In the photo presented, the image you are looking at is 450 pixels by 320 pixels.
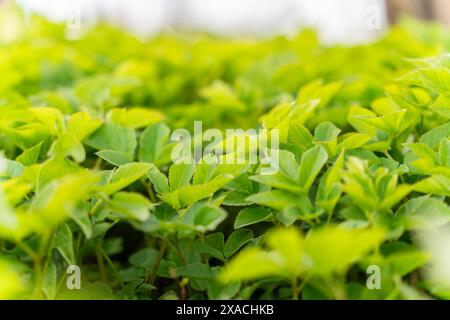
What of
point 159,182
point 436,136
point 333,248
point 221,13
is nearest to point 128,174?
point 159,182

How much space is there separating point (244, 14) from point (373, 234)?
5.01 metres

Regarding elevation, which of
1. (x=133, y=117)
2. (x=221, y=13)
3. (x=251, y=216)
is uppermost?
(x=221, y=13)

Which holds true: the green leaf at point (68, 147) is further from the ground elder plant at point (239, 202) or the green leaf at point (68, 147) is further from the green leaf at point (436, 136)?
the green leaf at point (436, 136)

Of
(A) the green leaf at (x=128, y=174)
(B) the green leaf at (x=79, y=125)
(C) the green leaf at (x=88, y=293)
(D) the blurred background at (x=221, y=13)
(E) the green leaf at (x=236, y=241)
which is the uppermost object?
(D) the blurred background at (x=221, y=13)

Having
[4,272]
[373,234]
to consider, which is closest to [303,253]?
[373,234]

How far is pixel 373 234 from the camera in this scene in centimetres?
50

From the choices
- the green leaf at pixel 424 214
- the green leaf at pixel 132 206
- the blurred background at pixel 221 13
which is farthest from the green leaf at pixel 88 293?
the blurred background at pixel 221 13

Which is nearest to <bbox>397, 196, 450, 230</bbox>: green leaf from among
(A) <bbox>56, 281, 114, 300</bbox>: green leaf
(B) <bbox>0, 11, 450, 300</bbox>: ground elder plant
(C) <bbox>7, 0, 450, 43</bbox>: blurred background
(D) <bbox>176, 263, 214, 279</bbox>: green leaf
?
(B) <bbox>0, 11, 450, 300</bbox>: ground elder plant

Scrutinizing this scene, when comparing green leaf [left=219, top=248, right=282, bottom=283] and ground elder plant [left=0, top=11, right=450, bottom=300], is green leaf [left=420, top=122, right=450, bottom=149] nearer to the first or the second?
ground elder plant [left=0, top=11, right=450, bottom=300]

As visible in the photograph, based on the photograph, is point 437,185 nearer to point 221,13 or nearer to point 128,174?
point 128,174

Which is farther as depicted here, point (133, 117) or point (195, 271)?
point (133, 117)

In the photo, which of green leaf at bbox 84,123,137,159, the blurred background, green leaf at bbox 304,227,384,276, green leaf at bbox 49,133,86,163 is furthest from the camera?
the blurred background

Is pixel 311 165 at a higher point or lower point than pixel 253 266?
higher
